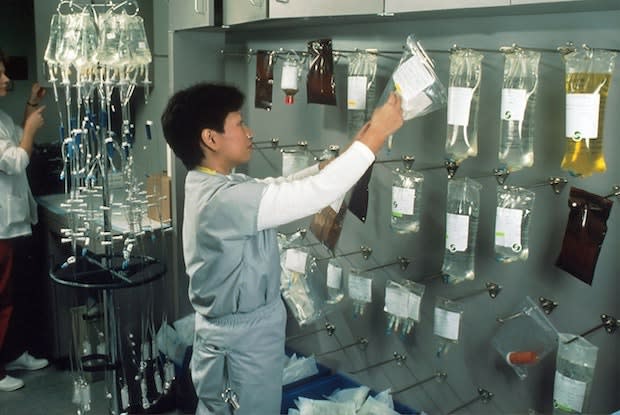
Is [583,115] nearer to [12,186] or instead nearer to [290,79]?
[290,79]

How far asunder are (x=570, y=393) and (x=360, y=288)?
843 millimetres

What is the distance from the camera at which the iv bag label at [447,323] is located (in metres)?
2.07

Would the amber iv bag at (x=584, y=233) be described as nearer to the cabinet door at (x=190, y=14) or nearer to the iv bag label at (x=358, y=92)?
the iv bag label at (x=358, y=92)

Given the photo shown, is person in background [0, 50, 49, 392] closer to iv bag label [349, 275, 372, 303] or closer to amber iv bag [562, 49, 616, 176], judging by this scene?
iv bag label [349, 275, 372, 303]

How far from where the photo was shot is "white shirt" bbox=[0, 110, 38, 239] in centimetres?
301

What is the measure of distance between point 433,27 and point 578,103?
0.66 meters

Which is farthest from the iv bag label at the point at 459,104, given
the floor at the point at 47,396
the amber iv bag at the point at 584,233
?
the floor at the point at 47,396

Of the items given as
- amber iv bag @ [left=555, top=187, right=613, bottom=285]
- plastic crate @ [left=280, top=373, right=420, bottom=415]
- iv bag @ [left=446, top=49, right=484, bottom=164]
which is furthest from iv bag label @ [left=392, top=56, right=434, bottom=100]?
plastic crate @ [left=280, top=373, right=420, bottom=415]

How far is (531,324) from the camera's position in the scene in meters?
1.94

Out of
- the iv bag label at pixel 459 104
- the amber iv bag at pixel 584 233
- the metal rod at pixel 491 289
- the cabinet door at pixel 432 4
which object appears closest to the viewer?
the cabinet door at pixel 432 4

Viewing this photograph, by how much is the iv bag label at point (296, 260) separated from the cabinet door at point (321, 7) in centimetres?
89

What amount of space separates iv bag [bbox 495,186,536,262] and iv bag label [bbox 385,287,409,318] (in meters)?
0.41

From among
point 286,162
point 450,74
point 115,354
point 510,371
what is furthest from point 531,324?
point 115,354

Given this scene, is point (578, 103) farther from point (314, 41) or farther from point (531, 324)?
point (314, 41)
